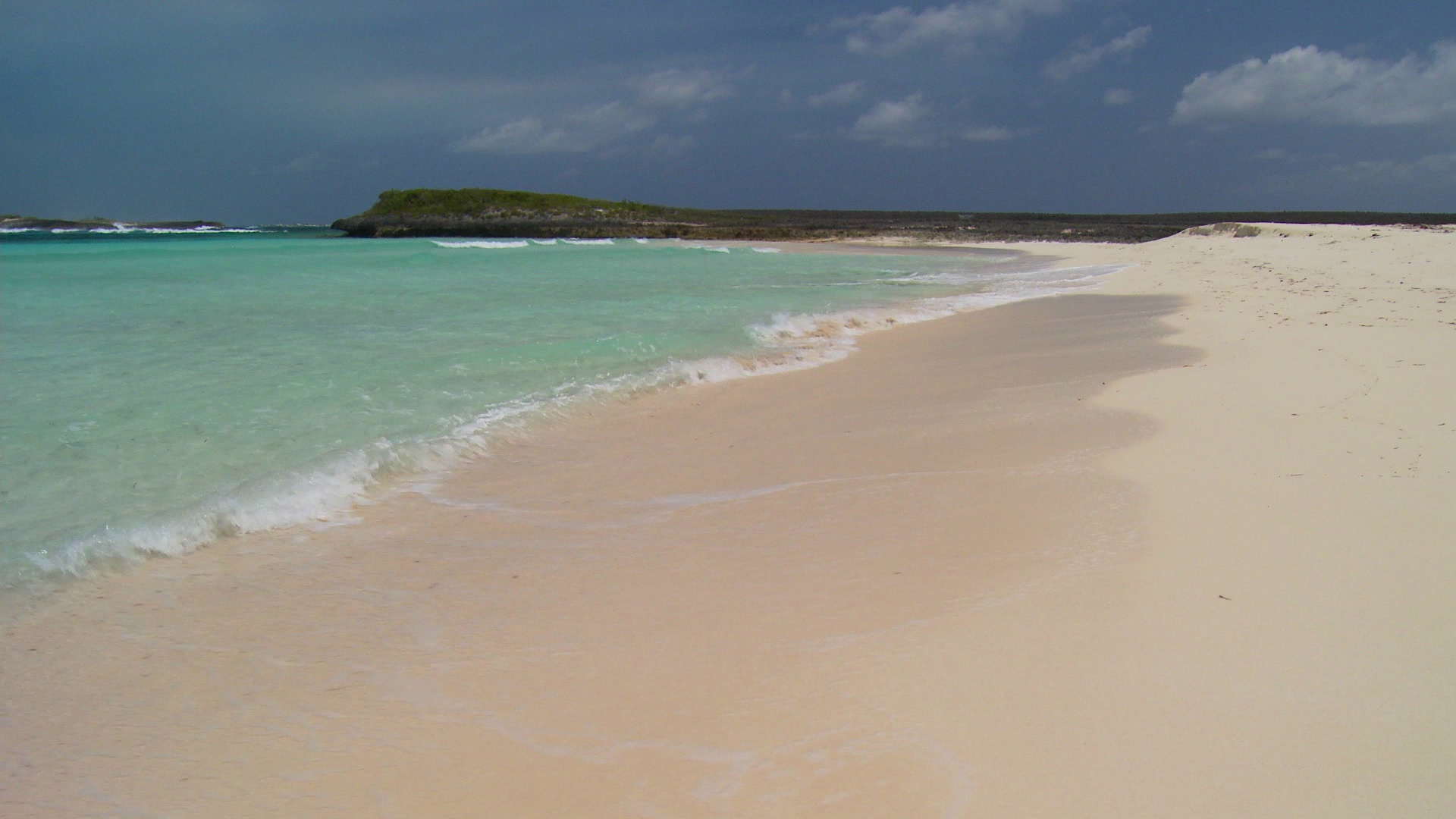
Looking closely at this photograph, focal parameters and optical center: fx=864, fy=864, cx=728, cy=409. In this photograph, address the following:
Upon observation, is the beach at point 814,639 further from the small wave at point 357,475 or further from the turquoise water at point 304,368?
the turquoise water at point 304,368

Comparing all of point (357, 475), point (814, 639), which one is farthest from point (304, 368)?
point (814, 639)

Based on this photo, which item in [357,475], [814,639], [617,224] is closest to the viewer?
[814,639]

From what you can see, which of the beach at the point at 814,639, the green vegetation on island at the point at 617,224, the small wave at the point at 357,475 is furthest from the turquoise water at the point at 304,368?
the green vegetation on island at the point at 617,224

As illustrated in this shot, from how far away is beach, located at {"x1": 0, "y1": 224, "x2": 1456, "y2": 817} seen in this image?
6.61ft

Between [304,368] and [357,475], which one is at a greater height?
[304,368]

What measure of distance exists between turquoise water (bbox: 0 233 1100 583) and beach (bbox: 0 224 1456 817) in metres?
0.51

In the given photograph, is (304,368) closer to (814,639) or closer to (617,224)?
(814,639)

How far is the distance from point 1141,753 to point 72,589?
11.9 ft

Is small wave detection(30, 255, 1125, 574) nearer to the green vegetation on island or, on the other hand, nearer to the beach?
the beach

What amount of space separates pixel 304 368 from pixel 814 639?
606 centimetres

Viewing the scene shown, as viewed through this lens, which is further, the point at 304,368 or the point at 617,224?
the point at 617,224

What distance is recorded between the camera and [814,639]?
268 cm

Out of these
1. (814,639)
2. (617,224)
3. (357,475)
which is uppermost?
(617,224)

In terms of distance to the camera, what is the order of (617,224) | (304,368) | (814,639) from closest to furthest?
1. (814,639)
2. (304,368)
3. (617,224)
